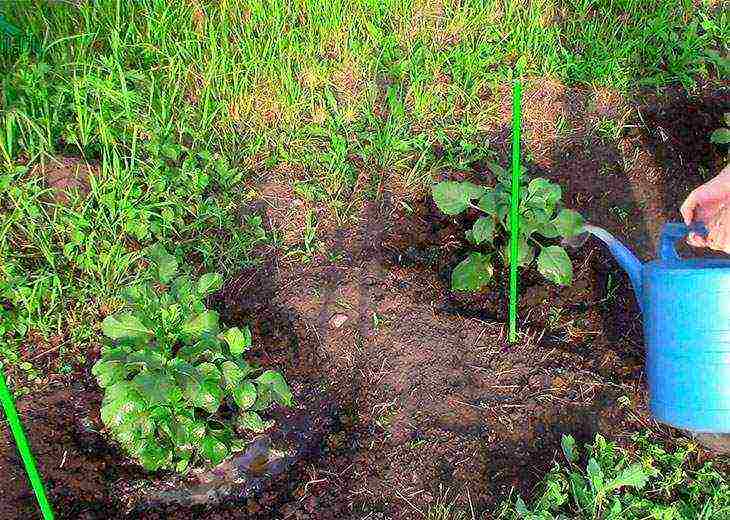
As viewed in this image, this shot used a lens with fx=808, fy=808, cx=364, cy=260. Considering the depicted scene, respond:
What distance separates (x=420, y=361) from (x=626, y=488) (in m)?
0.71

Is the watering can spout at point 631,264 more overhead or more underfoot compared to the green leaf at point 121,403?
more overhead

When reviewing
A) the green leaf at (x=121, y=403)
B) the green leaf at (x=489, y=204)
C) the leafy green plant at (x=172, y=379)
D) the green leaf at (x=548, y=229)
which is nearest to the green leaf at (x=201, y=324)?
the leafy green plant at (x=172, y=379)

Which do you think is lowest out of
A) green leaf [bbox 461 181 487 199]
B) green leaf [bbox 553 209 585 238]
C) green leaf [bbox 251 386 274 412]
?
green leaf [bbox 251 386 274 412]

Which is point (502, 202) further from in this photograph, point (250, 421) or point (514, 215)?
point (250, 421)

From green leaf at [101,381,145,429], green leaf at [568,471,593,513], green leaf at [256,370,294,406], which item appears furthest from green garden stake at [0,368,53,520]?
green leaf at [568,471,593,513]

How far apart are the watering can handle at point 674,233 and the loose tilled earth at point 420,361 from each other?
527 millimetres

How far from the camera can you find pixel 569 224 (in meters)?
2.56

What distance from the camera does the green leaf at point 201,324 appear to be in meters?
2.08

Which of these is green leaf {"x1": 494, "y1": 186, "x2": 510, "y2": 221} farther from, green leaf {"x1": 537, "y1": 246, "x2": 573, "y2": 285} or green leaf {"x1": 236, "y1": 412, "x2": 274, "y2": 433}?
green leaf {"x1": 236, "y1": 412, "x2": 274, "y2": 433}

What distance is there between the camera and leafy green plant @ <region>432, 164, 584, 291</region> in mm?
2561

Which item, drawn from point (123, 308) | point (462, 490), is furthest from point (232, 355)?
point (462, 490)

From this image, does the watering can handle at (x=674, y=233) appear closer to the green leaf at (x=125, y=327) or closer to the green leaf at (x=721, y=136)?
the green leaf at (x=721, y=136)

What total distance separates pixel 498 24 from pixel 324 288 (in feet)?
5.14

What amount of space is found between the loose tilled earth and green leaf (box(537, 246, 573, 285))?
A: 6.3 inches
